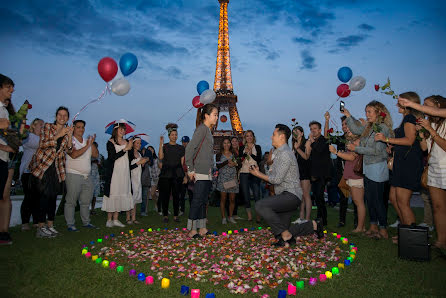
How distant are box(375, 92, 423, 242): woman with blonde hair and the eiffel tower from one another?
33294 millimetres

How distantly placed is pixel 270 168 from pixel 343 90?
3805mm

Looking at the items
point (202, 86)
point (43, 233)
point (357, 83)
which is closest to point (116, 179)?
point (43, 233)

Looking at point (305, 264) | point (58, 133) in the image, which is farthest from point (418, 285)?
point (58, 133)

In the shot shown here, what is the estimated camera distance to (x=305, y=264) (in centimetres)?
370

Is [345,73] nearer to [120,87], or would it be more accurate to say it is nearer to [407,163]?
[407,163]

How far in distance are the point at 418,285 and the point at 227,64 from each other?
41549 mm

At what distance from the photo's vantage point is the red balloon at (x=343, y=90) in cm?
779

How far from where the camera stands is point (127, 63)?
664 centimetres

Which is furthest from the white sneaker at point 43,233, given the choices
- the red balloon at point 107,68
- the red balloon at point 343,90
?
the red balloon at point 343,90

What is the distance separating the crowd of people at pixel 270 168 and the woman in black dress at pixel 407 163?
0.5 inches

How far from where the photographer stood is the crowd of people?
4.40 meters

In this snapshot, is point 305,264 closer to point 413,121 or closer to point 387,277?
point 387,277

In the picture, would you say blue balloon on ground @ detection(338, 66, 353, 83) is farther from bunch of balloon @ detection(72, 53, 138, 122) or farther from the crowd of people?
bunch of balloon @ detection(72, 53, 138, 122)

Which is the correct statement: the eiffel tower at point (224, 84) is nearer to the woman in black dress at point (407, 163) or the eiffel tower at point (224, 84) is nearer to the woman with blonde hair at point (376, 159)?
the woman with blonde hair at point (376, 159)
